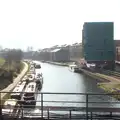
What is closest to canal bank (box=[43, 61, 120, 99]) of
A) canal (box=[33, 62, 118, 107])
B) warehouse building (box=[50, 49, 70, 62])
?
canal (box=[33, 62, 118, 107])

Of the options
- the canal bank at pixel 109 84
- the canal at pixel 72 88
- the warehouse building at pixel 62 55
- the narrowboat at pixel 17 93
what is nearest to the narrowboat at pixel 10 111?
the canal at pixel 72 88

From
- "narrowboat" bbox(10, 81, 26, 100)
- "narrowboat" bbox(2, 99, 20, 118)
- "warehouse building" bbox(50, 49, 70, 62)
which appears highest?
"warehouse building" bbox(50, 49, 70, 62)

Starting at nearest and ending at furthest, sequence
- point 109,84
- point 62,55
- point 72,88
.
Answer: point 72,88 < point 109,84 < point 62,55

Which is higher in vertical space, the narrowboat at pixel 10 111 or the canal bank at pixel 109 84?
the narrowboat at pixel 10 111

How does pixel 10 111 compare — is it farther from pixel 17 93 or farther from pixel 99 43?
pixel 99 43

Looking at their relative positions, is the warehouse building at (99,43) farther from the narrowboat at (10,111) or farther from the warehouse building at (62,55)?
the warehouse building at (62,55)

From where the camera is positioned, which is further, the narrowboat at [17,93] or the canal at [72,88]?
the canal at [72,88]

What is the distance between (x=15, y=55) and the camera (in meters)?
84.6

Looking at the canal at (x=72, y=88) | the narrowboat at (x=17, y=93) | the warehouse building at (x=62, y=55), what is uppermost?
the warehouse building at (x=62, y=55)

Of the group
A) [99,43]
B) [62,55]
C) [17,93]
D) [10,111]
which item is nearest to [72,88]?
[17,93]

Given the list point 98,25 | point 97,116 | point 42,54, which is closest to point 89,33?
point 98,25

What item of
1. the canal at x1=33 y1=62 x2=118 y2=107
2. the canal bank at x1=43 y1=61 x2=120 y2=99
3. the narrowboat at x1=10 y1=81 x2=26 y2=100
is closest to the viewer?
the narrowboat at x1=10 y1=81 x2=26 y2=100

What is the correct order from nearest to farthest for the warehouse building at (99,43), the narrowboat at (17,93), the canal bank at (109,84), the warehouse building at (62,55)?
the narrowboat at (17,93)
the canal bank at (109,84)
the warehouse building at (99,43)
the warehouse building at (62,55)

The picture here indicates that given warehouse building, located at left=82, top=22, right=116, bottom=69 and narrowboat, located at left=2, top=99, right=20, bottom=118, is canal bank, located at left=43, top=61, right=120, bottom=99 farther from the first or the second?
narrowboat, located at left=2, top=99, right=20, bottom=118
